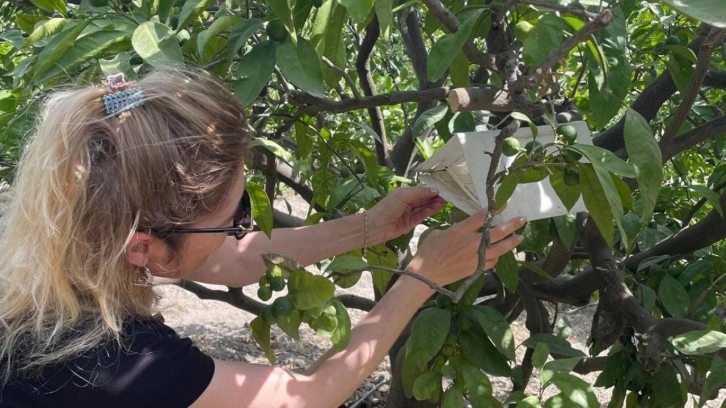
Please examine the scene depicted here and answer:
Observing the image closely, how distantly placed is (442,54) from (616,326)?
1054mm

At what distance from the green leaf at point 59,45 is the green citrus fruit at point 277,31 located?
303 mm

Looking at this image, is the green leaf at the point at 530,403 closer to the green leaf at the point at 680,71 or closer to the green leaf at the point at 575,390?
the green leaf at the point at 575,390

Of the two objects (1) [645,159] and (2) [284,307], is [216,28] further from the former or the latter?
(1) [645,159]

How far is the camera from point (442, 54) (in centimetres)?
147

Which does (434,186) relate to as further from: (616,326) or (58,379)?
(58,379)

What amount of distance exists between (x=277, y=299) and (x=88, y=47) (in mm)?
502

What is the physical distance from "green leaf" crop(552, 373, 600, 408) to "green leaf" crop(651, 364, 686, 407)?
0.38 metres

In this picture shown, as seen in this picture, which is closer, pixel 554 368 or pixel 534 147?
pixel 534 147

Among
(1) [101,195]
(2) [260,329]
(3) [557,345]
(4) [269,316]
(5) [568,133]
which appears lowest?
(3) [557,345]

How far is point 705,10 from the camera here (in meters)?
0.98

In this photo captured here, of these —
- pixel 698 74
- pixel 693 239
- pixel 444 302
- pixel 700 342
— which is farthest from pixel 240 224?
pixel 693 239

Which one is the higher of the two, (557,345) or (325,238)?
(325,238)

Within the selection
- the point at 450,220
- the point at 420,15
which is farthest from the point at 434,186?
the point at 420,15

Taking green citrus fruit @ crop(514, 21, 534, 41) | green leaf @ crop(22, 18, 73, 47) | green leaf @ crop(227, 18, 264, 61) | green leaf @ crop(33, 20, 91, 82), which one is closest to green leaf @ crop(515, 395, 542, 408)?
green citrus fruit @ crop(514, 21, 534, 41)
